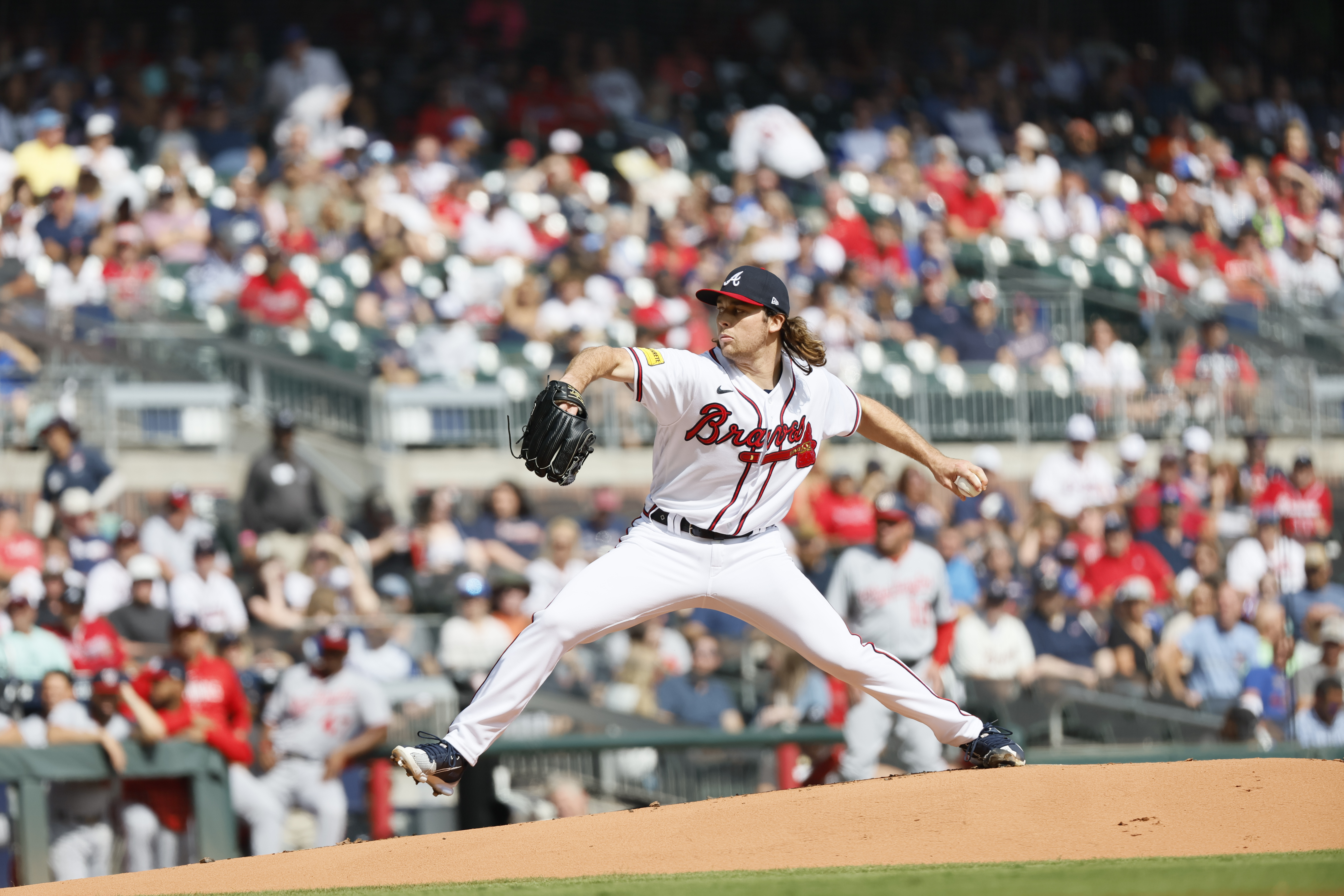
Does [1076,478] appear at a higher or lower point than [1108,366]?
lower

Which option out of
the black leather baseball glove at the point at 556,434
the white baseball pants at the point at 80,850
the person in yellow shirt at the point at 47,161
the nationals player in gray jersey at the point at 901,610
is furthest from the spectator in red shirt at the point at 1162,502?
the person in yellow shirt at the point at 47,161

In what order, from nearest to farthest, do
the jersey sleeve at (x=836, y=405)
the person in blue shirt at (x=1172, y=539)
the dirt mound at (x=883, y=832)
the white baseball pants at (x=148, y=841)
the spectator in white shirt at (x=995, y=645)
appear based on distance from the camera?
the dirt mound at (x=883, y=832) → the jersey sleeve at (x=836, y=405) → the white baseball pants at (x=148, y=841) → the spectator in white shirt at (x=995, y=645) → the person in blue shirt at (x=1172, y=539)

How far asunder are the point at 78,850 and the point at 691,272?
24.5ft

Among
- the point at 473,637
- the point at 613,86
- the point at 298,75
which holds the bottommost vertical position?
the point at 473,637

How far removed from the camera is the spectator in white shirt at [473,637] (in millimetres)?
8195

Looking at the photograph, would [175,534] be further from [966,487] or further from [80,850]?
[966,487]

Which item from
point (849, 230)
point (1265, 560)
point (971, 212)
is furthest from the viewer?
point (971, 212)

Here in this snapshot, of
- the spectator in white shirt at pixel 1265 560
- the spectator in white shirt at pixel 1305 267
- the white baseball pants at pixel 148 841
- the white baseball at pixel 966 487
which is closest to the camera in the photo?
the white baseball at pixel 966 487

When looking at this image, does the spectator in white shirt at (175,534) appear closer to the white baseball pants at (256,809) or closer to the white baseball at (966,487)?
the white baseball pants at (256,809)

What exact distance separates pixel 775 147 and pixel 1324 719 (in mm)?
8512

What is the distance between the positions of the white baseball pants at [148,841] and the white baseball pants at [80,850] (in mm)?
80

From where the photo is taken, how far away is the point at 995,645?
28.2 feet

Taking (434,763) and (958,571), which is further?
(958,571)

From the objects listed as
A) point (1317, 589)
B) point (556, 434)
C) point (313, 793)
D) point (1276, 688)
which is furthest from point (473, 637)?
point (1317, 589)
